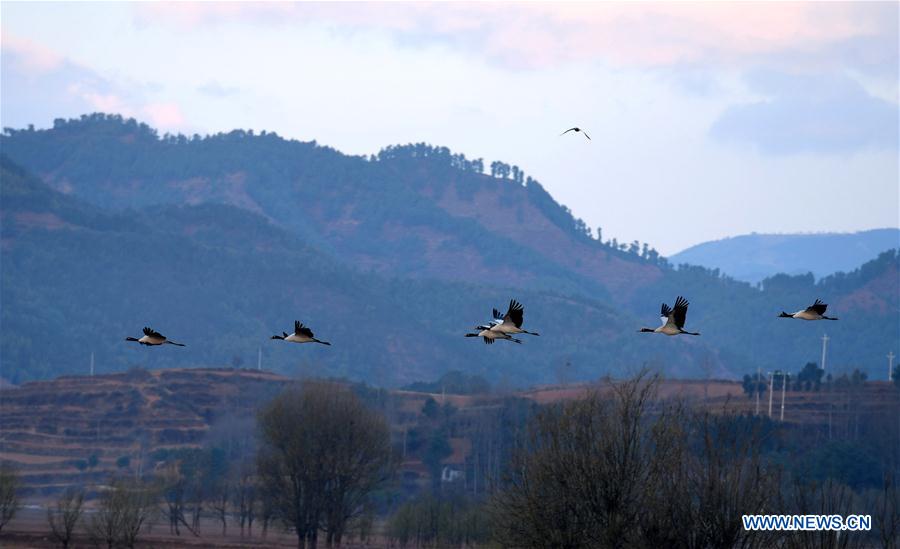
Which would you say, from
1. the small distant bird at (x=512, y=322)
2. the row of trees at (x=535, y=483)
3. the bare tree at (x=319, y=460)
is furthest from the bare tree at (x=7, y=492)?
the small distant bird at (x=512, y=322)

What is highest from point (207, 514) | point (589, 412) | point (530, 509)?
point (589, 412)

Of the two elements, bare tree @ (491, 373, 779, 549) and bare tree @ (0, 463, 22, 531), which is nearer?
bare tree @ (491, 373, 779, 549)

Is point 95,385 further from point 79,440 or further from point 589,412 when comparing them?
point 589,412

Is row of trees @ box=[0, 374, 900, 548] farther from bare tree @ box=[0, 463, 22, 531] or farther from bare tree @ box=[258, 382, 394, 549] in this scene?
bare tree @ box=[0, 463, 22, 531]

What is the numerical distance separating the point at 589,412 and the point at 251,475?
234 feet

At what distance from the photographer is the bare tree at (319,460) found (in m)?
76.9

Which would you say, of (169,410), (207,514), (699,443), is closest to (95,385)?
(169,410)

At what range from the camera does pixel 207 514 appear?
114 metres

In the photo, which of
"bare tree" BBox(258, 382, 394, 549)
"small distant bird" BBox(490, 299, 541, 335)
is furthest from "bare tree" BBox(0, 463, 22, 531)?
"small distant bird" BBox(490, 299, 541, 335)

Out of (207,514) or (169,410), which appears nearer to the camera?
(207,514)

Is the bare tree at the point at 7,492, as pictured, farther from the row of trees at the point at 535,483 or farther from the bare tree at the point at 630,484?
the bare tree at the point at 630,484

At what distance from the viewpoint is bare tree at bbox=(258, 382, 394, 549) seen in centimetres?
7694

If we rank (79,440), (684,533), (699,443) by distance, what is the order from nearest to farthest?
(684,533), (699,443), (79,440)

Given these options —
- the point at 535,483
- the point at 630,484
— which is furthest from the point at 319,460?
the point at 630,484
